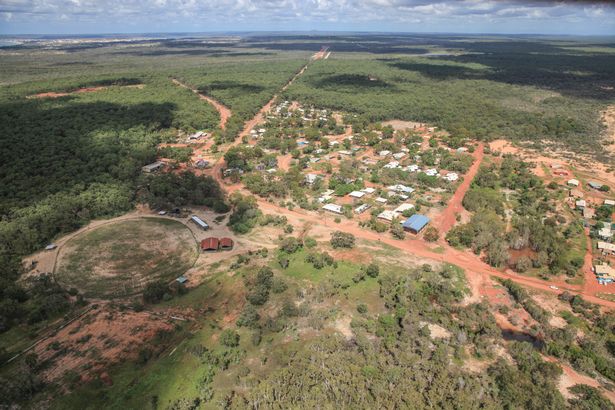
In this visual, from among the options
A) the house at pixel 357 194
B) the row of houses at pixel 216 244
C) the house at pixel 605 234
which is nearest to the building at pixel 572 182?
the house at pixel 605 234

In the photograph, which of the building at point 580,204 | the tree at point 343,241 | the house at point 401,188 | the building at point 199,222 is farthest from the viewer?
the house at point 401,188

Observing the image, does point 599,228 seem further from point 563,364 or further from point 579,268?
point 563,364

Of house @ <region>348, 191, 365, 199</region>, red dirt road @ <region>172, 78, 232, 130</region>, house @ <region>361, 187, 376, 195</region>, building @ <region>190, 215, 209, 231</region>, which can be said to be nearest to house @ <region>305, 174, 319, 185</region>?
house @ <region>348, 191, 365, 199</region>

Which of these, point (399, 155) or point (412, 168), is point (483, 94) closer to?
point (399, 155)

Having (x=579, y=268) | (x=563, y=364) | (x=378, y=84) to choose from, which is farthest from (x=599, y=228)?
(x=378, y=84)

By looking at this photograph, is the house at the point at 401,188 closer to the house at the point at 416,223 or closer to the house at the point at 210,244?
the house at the point at 416,223

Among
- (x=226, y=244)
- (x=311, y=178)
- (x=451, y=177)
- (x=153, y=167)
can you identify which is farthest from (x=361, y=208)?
(x=153, y=167)

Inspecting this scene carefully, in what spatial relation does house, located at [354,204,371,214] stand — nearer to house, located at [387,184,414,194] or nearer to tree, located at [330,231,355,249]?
house, located at [387,184,414,194]
